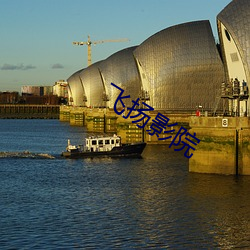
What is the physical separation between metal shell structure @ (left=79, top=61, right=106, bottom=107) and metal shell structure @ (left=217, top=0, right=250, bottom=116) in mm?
76756

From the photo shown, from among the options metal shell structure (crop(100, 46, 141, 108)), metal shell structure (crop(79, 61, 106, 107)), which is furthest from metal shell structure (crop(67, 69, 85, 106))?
metal shell structure (crop(100, 46, 141, 108))

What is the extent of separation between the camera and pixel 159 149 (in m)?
71.7

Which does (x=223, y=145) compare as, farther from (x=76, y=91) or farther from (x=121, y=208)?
(x=76, y=91)

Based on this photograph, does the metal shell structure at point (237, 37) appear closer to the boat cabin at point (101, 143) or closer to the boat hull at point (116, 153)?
the boat hull at point (116, 153)

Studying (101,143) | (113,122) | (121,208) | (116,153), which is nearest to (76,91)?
(113,122)

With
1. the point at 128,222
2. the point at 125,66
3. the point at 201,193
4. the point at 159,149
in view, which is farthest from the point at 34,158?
the point at 125,66

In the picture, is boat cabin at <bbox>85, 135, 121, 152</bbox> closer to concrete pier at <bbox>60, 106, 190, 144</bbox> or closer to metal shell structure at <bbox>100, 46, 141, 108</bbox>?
concrete pier at <bbox>60, 106, 190, 144</bbox>

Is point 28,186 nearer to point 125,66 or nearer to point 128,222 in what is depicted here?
point 128,222

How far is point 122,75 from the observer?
11125 centimetres

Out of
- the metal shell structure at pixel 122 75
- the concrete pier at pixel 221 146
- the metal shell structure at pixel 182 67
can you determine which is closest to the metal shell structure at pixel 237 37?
the concrete pier at pixel 221 146

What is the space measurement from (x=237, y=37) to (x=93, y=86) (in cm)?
8658

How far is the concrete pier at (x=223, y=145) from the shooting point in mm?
44844

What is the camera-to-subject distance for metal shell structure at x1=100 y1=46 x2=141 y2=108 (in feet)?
349

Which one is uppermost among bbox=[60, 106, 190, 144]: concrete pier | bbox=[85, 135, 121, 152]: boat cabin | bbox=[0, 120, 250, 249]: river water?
bbox=[60, 106, 190, 144]: concrete pier
